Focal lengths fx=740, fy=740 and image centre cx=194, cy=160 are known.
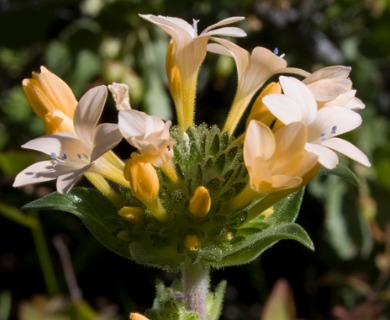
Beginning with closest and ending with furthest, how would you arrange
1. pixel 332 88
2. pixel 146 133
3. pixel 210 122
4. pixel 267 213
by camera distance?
1. pixel 146 133
2. pixel 332 88
3. pixel 267 213
4. pixel 210 122

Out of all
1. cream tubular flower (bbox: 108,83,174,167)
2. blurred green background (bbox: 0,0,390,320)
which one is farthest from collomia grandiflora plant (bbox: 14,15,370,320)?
blurred green background (bbox: 0,0,390,320)

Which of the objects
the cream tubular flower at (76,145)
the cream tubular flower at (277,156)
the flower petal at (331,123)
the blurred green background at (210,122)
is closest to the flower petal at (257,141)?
the cream tubular flower at (277,156)

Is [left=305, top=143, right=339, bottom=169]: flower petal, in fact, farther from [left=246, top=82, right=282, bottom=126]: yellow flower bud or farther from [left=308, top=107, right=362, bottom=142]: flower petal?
[left=246, top=82, right=282, bottom=126]: yellow flower bud

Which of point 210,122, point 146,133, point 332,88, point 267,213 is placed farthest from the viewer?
point 210,122

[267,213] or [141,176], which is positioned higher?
[141,176]

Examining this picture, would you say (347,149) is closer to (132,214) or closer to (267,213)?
(267,213)

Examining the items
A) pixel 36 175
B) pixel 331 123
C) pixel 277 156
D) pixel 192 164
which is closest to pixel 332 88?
pixel 331 123

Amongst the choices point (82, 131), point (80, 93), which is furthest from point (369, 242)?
point (82, 131)
